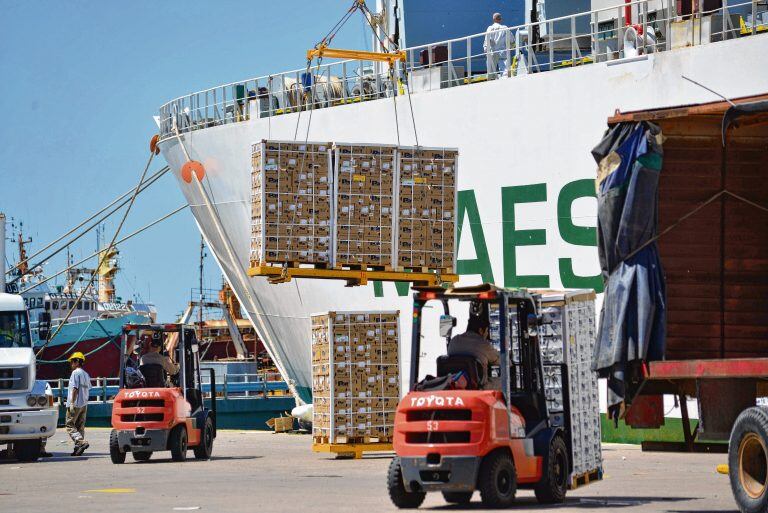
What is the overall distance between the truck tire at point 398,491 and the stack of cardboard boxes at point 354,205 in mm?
7479

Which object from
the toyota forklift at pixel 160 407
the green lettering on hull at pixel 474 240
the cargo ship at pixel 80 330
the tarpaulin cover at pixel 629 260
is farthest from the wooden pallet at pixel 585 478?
the cargo ship at pixel 80 330

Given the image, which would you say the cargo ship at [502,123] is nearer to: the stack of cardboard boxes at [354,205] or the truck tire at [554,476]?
the stack of cardboard boxes at [354,205]

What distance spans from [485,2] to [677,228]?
22.5 meters

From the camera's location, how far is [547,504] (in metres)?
12.8

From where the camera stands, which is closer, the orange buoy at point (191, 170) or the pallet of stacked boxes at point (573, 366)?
the pallet of stacked boxes at point (573, 366)

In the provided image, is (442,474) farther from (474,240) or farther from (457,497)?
(474,240)

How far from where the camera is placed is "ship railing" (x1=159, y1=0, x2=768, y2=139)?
74.4ft

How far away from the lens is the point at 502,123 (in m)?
24.7

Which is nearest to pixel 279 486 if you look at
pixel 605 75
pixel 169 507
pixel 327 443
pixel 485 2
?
pixel 169 507

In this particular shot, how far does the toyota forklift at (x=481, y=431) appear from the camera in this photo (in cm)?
1196

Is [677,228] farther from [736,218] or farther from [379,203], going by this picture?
[379,203]

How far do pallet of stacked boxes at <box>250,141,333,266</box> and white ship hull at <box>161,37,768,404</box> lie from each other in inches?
205

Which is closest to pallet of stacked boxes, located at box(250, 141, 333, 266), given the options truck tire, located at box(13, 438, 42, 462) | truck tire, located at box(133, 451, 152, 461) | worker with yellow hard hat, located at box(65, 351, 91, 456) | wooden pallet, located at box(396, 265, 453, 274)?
wooden pallet, located at box(396, 265, 453, 274)

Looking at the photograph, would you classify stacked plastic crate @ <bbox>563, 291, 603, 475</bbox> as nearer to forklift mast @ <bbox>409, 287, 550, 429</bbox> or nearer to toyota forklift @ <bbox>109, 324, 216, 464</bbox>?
forklift mast @ <bbox>409, 287, 550, 429</bbox>
